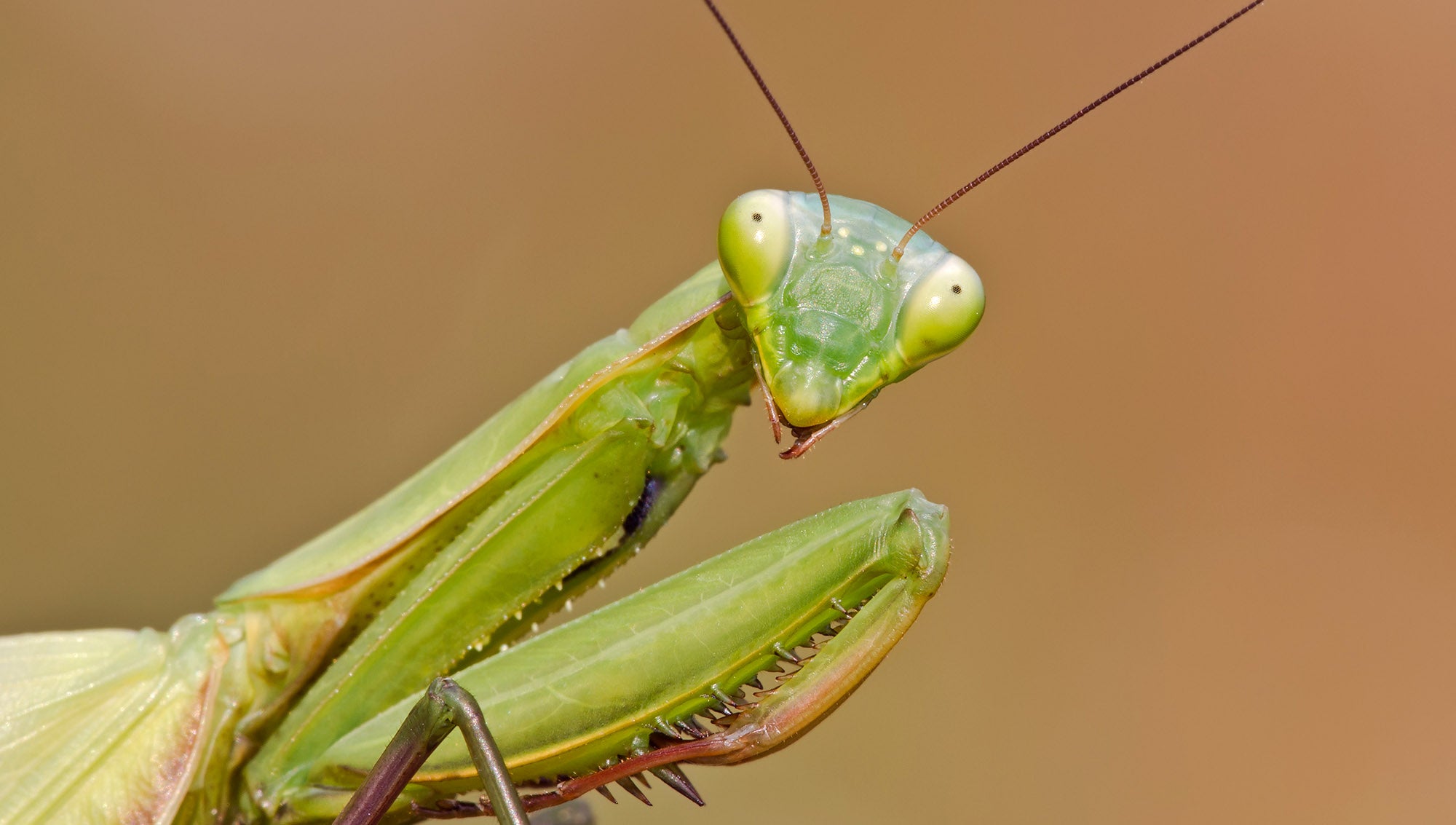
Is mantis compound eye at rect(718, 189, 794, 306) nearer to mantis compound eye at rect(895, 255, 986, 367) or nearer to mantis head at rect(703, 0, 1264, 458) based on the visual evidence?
mantis head at rect(703, 0, 1264, 458)

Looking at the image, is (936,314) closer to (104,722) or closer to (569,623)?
(569,623)

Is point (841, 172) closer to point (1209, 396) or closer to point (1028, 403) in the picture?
point (1028, 403)

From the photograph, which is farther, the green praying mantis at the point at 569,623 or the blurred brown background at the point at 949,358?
the blurred brown background at the point at 949,358

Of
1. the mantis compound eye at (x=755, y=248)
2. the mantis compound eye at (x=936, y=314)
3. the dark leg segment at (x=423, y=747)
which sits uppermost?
the mantis compound eye at (x=755, y=248)

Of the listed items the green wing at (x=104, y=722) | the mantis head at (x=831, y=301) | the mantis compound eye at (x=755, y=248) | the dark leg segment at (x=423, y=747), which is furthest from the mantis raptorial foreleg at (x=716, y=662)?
the green wing at (x=104, y=722)

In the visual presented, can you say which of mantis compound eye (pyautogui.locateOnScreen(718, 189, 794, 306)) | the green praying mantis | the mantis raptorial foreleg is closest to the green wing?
the green praying mantis

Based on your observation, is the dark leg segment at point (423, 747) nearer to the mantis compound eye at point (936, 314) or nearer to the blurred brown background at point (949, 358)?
the mantis compound eye at point (936, 314)

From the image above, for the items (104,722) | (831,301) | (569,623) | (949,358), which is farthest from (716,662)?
(949,358)
